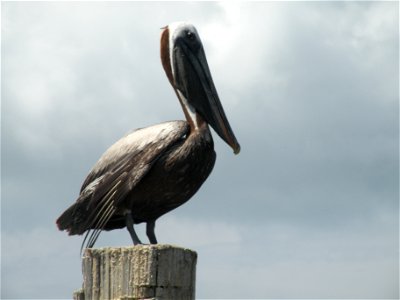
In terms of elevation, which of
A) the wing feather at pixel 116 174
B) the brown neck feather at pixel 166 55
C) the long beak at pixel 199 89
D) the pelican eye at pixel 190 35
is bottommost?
the wing feather at pixel 116 174

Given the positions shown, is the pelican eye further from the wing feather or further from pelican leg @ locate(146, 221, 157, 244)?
pelican leg @ locate(146, 221, 157, 244)

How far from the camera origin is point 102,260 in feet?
22.6

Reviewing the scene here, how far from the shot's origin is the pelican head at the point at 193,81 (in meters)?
8.09

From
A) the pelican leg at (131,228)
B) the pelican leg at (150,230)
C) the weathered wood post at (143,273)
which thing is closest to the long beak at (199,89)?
the pelican leg at (150,230)

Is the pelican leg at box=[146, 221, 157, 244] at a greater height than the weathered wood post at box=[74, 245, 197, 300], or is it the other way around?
the pelican leg at box=[146, 221, 157, 244]

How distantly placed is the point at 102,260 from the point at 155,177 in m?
1.08

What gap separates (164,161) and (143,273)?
137 centimetres

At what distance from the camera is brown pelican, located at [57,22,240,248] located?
25.0 feet

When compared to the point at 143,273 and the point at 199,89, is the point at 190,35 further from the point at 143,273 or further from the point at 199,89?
the point at 143,273

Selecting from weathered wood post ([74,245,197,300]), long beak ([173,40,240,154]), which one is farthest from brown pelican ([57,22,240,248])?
weathered wood post ([74,245,197,300])

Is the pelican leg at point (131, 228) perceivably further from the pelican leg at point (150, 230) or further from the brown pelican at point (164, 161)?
the pelican leg at point (150, 230)

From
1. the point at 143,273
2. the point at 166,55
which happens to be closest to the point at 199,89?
the point at 166,55

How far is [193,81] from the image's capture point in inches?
321

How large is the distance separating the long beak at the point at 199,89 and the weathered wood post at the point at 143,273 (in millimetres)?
1627
